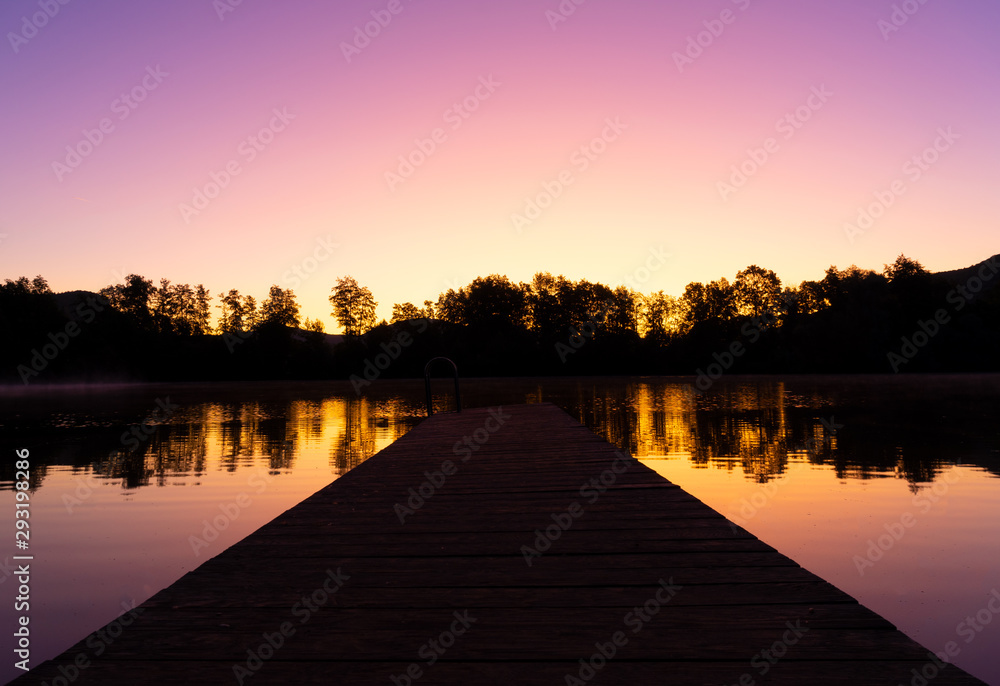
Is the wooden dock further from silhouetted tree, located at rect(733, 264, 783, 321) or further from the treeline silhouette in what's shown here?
silhouetted tree, located at rect(733, 264, 783, 321)

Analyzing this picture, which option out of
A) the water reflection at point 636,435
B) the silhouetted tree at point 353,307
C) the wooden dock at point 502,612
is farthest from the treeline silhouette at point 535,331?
the wooden dock at point 502,612

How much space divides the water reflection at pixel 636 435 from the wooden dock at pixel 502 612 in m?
5.51

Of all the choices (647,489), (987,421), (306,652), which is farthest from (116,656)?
(987,421)

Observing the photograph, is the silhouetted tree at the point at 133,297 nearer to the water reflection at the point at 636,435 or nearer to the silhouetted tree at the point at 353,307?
the silhouetted tree at the point at 353,307

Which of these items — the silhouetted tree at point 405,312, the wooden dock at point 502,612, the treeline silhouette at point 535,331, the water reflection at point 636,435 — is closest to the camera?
the wooden dock at point 502,612

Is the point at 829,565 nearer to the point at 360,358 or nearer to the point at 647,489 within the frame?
the point at 647,489

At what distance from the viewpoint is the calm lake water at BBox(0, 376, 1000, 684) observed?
4.11 m

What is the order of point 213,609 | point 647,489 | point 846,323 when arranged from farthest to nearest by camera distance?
1. point 846,323
2. point 647,489
3. point 213,609

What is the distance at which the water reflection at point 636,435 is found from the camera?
9.23 m

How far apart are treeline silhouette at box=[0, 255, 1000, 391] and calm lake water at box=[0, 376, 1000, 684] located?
3271 centimetres

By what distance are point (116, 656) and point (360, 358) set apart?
5402 cm

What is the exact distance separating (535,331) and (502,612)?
2280 inches

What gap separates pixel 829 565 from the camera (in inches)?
186

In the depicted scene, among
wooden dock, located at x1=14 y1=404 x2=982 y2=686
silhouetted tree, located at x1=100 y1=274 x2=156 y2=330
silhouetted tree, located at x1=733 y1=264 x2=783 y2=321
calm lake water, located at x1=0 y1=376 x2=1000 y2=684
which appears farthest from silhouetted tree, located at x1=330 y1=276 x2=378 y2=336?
wooden dock, located at x1=14 y1=404 x2=982 y2=686
